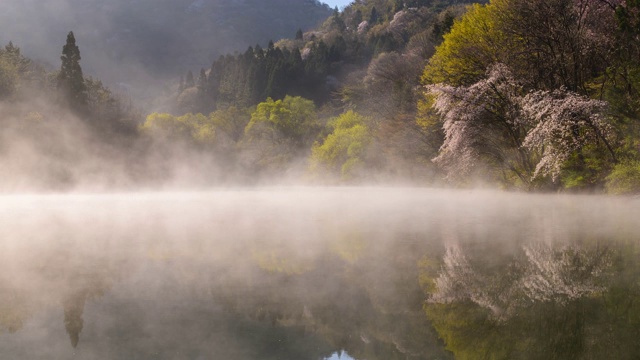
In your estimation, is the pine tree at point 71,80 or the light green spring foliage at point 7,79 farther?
the pine tree at point 71,80

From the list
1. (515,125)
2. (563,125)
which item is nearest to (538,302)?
(563,125)

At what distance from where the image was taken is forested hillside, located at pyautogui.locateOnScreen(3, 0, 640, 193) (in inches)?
1142

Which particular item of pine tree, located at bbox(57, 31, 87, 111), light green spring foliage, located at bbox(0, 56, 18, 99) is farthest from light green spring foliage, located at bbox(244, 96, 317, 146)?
light green spring foliage, located at bbox(0, 56, 18, 99)

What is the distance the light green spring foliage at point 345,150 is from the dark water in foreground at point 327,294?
51057 millimetres

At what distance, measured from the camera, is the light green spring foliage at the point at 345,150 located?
6856 cm

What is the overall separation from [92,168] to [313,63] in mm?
100578

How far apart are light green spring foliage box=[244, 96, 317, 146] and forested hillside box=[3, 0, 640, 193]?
0.96ft

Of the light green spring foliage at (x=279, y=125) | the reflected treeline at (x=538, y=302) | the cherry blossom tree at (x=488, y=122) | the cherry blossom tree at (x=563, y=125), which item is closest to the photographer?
the reflected treeline at (x=538, y=302)

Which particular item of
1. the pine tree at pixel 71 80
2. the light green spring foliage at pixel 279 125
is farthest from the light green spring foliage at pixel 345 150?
the pine tree at pixel 71 80

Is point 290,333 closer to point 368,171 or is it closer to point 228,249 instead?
point 228,249

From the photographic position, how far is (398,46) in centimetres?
13238

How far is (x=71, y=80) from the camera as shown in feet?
217

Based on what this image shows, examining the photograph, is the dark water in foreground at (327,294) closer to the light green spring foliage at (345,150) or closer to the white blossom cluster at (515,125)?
the white blossom cluster at (515,125)

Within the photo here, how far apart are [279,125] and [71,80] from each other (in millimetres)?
45632
